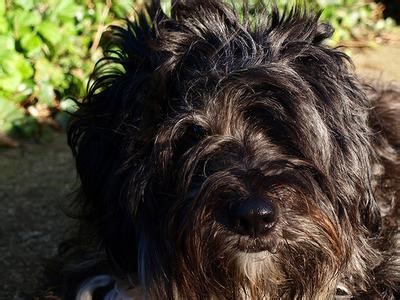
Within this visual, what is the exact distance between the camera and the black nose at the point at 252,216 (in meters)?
2.27

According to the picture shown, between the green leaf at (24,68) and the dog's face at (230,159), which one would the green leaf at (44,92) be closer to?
the green leaf at (24,68)

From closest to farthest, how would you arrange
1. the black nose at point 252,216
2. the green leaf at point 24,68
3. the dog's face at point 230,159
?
1. the black nose at point 252,216
2. the dog's face at point 230,159
3. the green leaf at point 24,68

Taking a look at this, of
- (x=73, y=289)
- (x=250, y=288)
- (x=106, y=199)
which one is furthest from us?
(x=73, y=289)

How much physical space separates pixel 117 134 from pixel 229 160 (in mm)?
399

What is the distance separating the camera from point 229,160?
2494mm

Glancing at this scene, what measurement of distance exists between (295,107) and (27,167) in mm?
2583

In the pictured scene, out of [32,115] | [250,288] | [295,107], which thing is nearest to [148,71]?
[295,107]

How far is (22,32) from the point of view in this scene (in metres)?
5.14

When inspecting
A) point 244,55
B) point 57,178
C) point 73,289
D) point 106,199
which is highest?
point 244,55

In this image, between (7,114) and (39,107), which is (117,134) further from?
(39,107)

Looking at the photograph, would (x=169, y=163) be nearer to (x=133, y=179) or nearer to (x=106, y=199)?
(x=133, y=179)

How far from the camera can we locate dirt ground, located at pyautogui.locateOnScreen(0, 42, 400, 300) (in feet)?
12.3

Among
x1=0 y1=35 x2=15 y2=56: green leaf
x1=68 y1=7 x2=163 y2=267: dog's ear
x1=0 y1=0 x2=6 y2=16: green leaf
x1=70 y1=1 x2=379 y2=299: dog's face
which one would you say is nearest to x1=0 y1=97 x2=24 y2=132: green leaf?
x1=0 y1=35 x2=15 y2=56: green leaf

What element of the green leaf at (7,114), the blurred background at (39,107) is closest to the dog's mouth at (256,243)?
the blurred background at (39,107)
